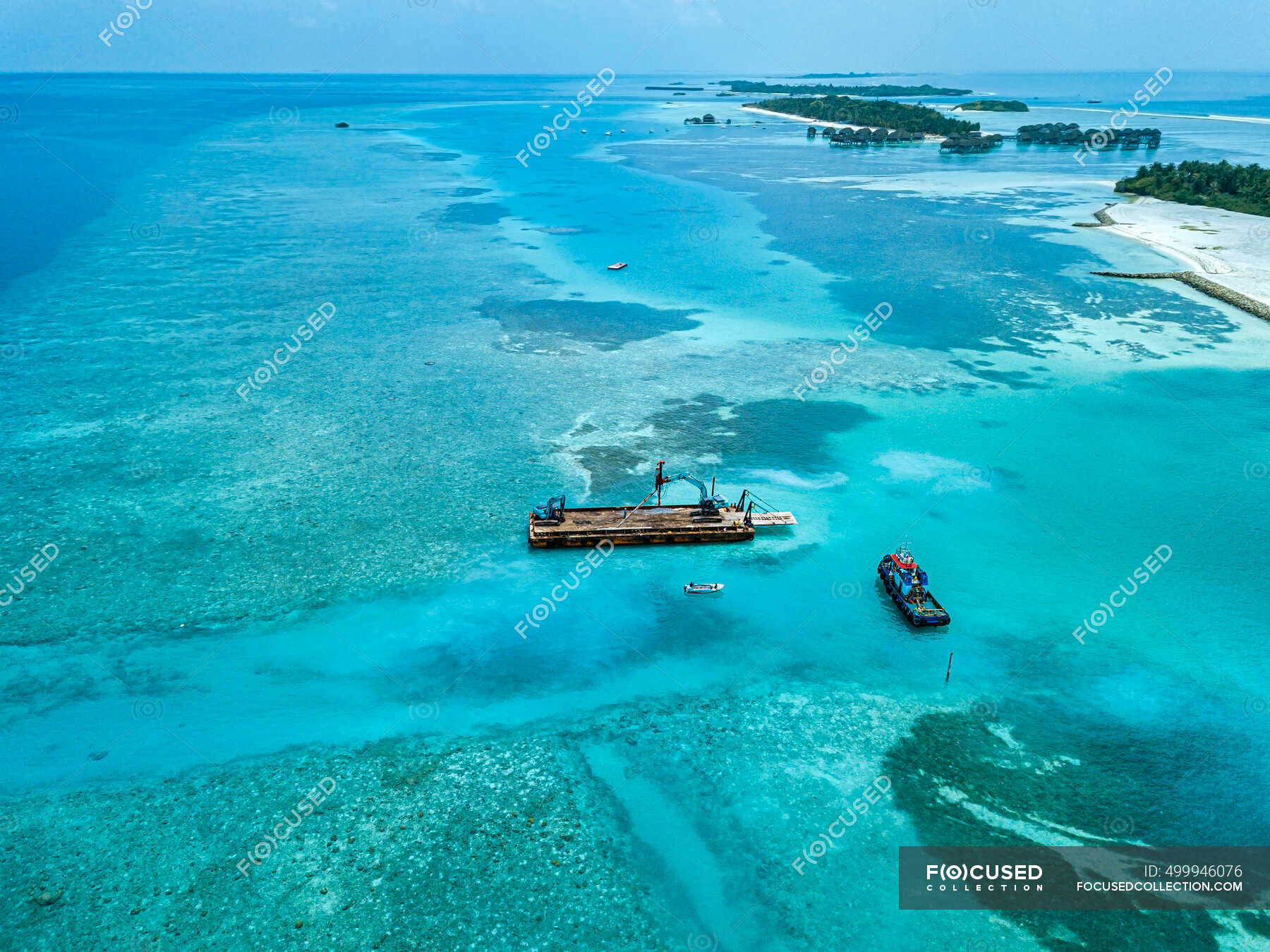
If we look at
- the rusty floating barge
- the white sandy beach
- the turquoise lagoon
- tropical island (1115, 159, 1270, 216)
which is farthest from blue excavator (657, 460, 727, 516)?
tropical island (1115, 159, 1270, 216)

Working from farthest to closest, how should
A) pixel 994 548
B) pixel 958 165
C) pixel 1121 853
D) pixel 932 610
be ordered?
1. pixel 958 165
2. pixel 994 548
3. pixel 932 610
4. pixel 1121 853

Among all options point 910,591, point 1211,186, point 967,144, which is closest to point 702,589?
point 910,591

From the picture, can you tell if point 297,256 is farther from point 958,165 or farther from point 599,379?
point 958,165

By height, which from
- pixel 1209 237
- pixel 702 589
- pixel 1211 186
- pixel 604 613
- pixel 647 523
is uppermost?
pixel 1211 186

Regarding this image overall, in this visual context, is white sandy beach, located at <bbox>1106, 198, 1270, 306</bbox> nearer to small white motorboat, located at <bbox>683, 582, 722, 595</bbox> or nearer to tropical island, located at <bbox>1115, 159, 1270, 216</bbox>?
tropical island, located at <bbox>1115, 159, 1270, 216</bbox>

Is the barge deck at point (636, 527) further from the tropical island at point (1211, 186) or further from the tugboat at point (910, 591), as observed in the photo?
the tropical island at point (1211, 186)

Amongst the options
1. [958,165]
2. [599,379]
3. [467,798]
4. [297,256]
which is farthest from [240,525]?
[958,165]

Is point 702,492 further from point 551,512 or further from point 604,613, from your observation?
point 604,613
